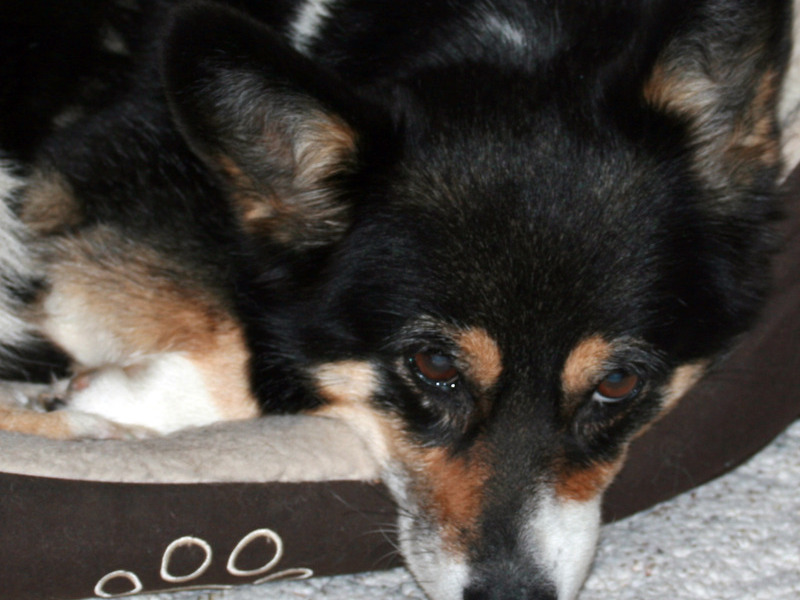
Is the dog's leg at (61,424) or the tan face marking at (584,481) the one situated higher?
the tan face marking at (584,481)

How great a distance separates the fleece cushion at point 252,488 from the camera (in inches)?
76.5

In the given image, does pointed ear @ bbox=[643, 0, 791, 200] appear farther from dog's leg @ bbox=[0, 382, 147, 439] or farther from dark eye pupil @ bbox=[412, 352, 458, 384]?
dog's leg @ bbox=[0, 382, 147, 439]

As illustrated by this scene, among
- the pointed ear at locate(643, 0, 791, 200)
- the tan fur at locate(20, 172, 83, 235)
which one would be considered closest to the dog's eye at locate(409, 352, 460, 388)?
the pointed ear at locate(643, 0, 791, 200)

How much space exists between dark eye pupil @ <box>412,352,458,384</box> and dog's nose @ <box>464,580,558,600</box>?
0.37m

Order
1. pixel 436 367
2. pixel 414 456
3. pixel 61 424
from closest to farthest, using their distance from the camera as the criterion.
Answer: pixel 436 367
pixel 414 456
pixel 61 424

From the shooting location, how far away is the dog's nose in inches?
75.8

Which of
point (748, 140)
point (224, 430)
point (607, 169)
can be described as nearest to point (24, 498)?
point (224, 430)

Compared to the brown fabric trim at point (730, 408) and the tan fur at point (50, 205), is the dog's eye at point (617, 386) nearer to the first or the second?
the brown fabric trim at point (730, 408)

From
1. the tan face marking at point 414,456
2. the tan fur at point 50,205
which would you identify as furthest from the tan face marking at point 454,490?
the tan fur at point 50,205

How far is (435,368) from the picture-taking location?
6.56ft

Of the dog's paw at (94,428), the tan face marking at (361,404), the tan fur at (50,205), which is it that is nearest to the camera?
the tan face marking at (361,404)

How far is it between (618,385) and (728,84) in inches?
22.6

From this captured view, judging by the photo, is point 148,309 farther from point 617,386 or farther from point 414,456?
point 617,386

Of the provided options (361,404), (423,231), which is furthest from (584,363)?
(361,404)
